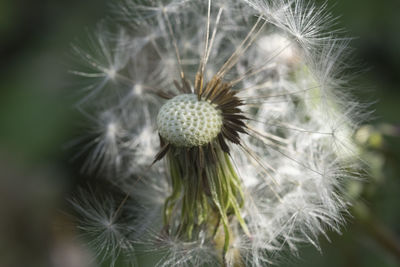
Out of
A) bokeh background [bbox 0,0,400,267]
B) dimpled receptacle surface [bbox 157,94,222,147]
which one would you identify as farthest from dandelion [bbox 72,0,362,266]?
bokeh background [bbox 0,0,400,267]

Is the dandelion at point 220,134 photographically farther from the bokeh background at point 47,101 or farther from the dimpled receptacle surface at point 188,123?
the bokeh background at point 47,101

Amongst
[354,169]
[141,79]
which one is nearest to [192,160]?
[354,169]

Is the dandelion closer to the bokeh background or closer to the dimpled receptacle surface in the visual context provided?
the dimpled receptacle surface

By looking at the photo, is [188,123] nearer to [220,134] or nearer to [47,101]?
[220,134]

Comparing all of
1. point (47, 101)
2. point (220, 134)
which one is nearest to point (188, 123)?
point (220, 134)

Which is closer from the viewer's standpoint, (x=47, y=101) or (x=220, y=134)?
(x=220, y=134)

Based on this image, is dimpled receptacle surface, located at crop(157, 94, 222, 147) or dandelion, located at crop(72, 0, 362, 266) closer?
dimpled receptacle surface, located at crop(157, 94, 222, 147)

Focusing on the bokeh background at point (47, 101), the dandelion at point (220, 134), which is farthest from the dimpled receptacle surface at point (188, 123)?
the bokeh background at point (47, 101)
